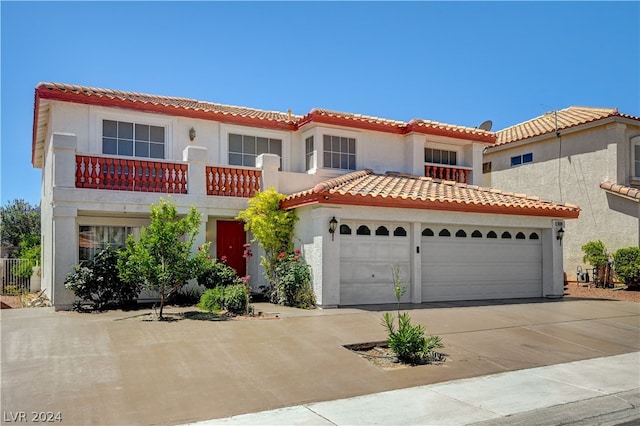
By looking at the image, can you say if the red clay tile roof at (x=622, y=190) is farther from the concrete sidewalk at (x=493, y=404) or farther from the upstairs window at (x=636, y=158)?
the concrete sidewalk at (x=493, y=404)

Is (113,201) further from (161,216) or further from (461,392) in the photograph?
(461,392)

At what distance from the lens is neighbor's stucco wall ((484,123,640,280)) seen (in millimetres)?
19891

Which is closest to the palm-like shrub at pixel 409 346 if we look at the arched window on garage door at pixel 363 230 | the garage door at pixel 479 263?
the arched window on garage door at pixel 363 230

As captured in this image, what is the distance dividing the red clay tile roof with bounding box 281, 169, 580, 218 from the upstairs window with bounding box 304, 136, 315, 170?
1.53 m

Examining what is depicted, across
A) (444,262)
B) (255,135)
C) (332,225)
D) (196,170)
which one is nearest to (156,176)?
(196,170)

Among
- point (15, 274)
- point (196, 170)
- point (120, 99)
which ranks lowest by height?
point (15, 274)

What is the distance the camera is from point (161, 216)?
430 inches

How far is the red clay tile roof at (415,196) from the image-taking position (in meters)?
12.9

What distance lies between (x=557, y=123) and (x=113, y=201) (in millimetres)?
18733

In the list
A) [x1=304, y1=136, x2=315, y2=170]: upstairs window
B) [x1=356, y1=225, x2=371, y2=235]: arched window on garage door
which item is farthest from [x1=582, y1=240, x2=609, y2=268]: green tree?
[x1=304, y1=136, x2=315, y2=170]: upstairs window

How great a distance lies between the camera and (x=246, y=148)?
54.0 feet

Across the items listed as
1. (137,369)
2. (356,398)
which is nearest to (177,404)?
(137,369)

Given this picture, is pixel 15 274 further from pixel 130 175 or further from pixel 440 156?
pixel 440 156

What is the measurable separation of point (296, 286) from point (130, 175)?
204 inches
